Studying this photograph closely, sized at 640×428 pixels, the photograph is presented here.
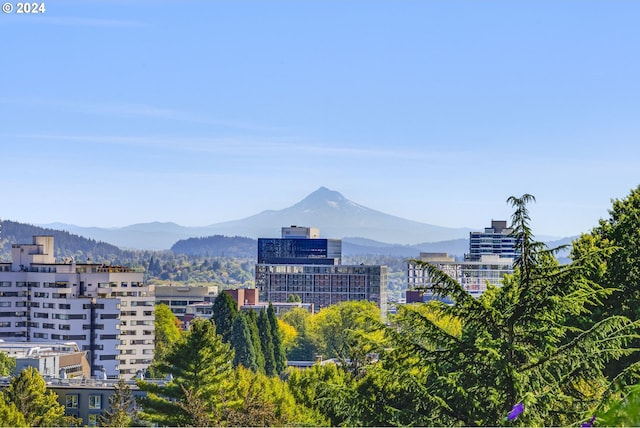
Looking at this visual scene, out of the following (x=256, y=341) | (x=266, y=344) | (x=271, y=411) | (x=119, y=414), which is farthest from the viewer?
(x=266, y=344)

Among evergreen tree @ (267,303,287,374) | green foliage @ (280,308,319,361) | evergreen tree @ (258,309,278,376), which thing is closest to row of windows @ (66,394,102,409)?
evergreen tree @ (258,309,278,376)

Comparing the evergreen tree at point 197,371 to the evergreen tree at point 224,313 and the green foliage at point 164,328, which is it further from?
the green foliage at point 164,328

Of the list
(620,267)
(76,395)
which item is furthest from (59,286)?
(620,267)

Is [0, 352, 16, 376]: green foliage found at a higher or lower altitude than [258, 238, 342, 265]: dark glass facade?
lower

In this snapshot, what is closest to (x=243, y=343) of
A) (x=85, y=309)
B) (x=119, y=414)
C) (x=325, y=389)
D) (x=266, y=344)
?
(x=266, y=344)

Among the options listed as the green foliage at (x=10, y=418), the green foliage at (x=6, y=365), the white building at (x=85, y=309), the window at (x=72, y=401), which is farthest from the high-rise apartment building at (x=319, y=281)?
the green foliage at (x=10, y=418)

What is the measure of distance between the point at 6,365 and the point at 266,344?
57.2 ft

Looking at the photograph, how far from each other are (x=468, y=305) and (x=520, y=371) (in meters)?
0.89

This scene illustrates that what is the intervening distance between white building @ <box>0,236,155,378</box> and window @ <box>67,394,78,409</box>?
3404cm

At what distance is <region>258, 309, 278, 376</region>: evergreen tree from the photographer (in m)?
73.4

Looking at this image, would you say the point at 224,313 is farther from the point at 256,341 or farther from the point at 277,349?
the point at 277,349

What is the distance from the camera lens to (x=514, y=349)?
1276 cm

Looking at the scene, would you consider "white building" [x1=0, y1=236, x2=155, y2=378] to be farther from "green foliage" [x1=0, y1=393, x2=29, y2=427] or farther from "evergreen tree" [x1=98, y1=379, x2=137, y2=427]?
"green foliage" [x1=0, y1=393, x2=29, y2=427]

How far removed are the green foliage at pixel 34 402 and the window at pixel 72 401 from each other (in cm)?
723
